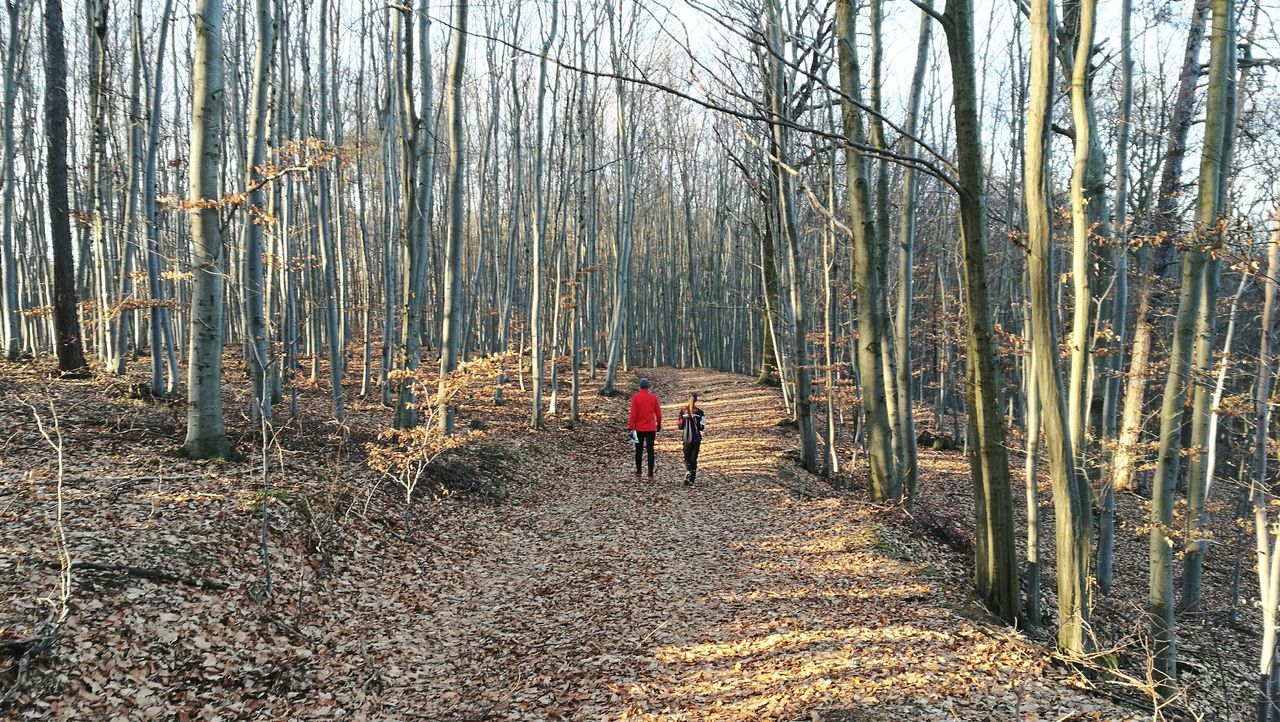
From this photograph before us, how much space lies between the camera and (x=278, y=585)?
553 cm

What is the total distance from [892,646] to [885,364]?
544cm

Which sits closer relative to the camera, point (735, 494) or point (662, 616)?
point (662, 616)

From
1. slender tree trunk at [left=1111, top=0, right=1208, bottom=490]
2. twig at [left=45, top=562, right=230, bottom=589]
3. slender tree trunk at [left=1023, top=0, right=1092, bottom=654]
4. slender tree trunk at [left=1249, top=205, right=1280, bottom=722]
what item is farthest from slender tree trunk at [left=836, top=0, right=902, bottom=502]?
twig at [left=45, top=562, right=230, bottom=589]

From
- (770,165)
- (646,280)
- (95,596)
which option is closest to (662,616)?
(95,596)

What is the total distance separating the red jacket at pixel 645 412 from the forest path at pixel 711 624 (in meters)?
1.37

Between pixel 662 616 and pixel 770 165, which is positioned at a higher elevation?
pixel 770 165

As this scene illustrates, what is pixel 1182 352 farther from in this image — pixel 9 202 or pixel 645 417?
pixel 9 202

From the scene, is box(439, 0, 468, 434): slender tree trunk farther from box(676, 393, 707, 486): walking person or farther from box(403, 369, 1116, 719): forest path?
box(676, 393, 707, 486): walking person

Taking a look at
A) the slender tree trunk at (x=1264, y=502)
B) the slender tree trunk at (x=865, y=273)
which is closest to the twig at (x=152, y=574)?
the slender tree trunk at (x=865, y=273)

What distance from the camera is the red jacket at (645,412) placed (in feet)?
35.2

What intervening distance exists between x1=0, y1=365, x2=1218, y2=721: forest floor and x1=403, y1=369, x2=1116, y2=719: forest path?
0.03m

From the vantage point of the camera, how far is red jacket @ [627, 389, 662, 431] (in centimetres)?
1073

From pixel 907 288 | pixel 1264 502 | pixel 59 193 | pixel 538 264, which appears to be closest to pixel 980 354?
pixel 1264 502

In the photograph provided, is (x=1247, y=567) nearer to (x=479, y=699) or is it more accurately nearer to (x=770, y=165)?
(x=770, y=165)
